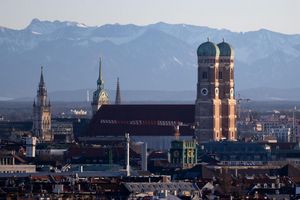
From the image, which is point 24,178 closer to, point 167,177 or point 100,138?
point 167,177

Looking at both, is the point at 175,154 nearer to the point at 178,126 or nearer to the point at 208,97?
the point at 178,126

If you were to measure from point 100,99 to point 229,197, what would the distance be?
7404 centimetres

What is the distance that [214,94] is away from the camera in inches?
4724

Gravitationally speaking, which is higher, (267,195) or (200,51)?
(200,51)

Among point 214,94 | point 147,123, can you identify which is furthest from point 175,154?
point 147,123

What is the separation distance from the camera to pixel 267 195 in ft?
224

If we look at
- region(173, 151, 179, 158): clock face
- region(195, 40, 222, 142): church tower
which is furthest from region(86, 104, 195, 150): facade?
region(173, 151, 179, 158): clock face

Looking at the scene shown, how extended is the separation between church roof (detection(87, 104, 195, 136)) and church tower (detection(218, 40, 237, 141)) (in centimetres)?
176

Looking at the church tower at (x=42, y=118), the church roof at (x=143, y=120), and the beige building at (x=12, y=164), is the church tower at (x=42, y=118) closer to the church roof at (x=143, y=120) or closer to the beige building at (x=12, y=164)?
the church roof at (x=143, y=120)

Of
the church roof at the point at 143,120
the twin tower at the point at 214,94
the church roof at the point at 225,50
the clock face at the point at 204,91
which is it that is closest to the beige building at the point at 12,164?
the twin tower at the point at 214,94

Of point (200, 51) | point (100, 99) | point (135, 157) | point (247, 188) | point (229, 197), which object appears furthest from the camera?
point (100, 99)

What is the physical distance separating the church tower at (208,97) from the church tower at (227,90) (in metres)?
0.29

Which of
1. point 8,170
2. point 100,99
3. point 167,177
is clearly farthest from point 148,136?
point 167,177

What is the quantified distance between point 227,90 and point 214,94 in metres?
0.84
